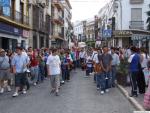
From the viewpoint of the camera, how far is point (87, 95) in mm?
15984

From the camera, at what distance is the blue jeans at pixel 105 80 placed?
16672mm

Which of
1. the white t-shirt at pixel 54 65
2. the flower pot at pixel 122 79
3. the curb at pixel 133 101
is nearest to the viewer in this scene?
the curb at pixel 133 101

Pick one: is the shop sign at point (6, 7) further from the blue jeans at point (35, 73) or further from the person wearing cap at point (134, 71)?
the person wearing cap at point (134, 71)

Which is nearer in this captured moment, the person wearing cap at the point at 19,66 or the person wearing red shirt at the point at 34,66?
the person wearing cap at the point at 19,66

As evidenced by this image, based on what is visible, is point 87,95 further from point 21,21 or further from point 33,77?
point 21,21

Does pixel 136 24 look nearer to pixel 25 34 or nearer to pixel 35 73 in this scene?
pixel 25 34

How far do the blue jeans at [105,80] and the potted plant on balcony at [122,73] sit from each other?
1.04 meters

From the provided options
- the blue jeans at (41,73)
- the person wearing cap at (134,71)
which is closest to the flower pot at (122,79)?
the person wearing cap at (134,71)

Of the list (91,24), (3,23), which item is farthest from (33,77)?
(91,24)

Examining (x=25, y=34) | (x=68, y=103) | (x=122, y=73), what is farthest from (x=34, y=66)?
(x=25, y=34)

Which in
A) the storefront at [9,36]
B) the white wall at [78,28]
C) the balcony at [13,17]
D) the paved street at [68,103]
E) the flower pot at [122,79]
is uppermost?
the white wall at [78,28]

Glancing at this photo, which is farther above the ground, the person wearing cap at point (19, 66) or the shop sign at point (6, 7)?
the shop sign at point (6, 7)

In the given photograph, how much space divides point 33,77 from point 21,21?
18764 mm

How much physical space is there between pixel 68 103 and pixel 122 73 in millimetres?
5566
